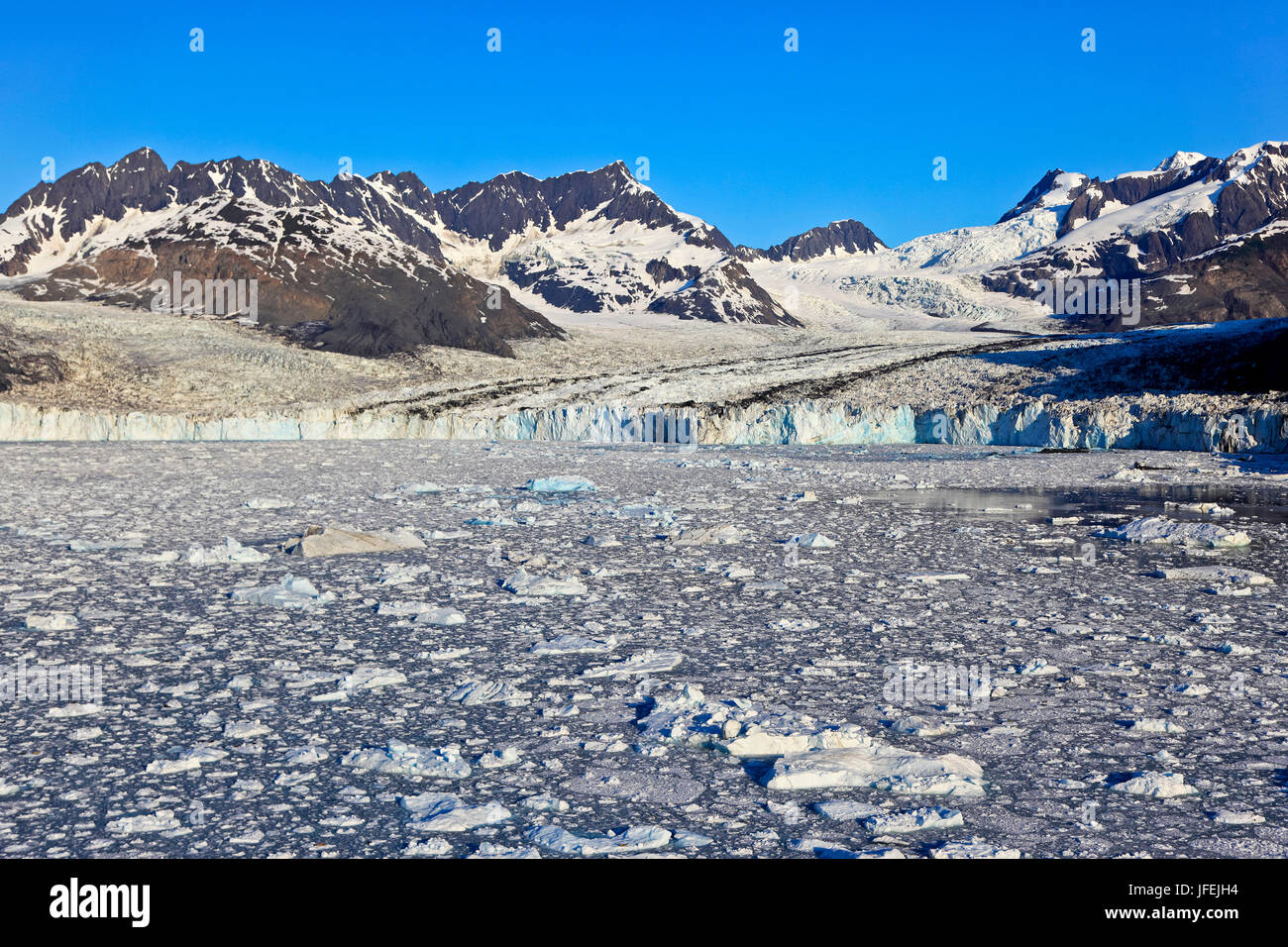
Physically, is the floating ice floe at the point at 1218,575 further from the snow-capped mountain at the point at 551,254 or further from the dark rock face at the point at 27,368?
the snow-capped mountain at the point at 551,254

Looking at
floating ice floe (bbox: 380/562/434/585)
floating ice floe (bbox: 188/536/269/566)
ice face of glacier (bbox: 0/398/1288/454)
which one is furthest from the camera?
ice face of glacier (bbox: 0/398/1288/454)

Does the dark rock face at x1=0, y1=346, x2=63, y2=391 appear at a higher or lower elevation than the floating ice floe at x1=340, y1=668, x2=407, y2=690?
higher

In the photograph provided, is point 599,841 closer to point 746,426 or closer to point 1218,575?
point 1218,575

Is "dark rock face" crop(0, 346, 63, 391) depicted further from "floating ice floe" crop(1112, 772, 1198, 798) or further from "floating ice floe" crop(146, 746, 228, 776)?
"floating ice floe" crop(1112, 772, 1198, 798)

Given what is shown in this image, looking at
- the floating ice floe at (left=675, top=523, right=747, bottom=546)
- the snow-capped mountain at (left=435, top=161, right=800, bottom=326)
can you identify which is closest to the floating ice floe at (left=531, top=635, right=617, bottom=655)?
the floating ice floe at (left=675, top=523, right=747, bottom=546)

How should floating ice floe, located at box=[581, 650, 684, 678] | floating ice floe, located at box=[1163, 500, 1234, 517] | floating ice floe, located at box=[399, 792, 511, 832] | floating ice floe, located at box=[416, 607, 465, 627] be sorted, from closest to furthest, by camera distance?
1. floating ice floe, located at box=[399, 792, 511, 832]
2. floating ice floe, located at box=[581, 650, 684, 678]
3. floating ice floe, located at box=[416, 607, 465, 627]
4. floating ice floe, located at box=[1163, 500, 1234, 517]
